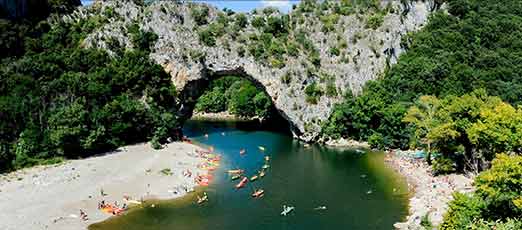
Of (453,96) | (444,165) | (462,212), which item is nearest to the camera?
(462,212)

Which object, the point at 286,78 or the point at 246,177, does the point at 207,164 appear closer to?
the point at 246,177

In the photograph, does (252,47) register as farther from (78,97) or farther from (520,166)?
(520,166)

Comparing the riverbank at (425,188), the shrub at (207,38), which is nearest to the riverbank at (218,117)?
the shrub at (207,38)

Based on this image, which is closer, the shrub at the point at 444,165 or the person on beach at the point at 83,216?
the person on beach at the point at 83,216

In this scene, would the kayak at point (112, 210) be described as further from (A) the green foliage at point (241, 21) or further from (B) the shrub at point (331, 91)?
(A) the green foliage at point (241, 21)

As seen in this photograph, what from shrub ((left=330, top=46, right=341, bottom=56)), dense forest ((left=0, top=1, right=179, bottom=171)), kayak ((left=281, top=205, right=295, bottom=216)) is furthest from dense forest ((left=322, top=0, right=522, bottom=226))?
dense forest ((left=0, top=1, right=179, bottom=171))

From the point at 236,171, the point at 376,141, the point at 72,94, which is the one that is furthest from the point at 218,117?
the point at 236,171

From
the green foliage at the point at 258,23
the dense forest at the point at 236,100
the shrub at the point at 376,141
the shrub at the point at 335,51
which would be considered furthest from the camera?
the dense forest at the point at 236,100
